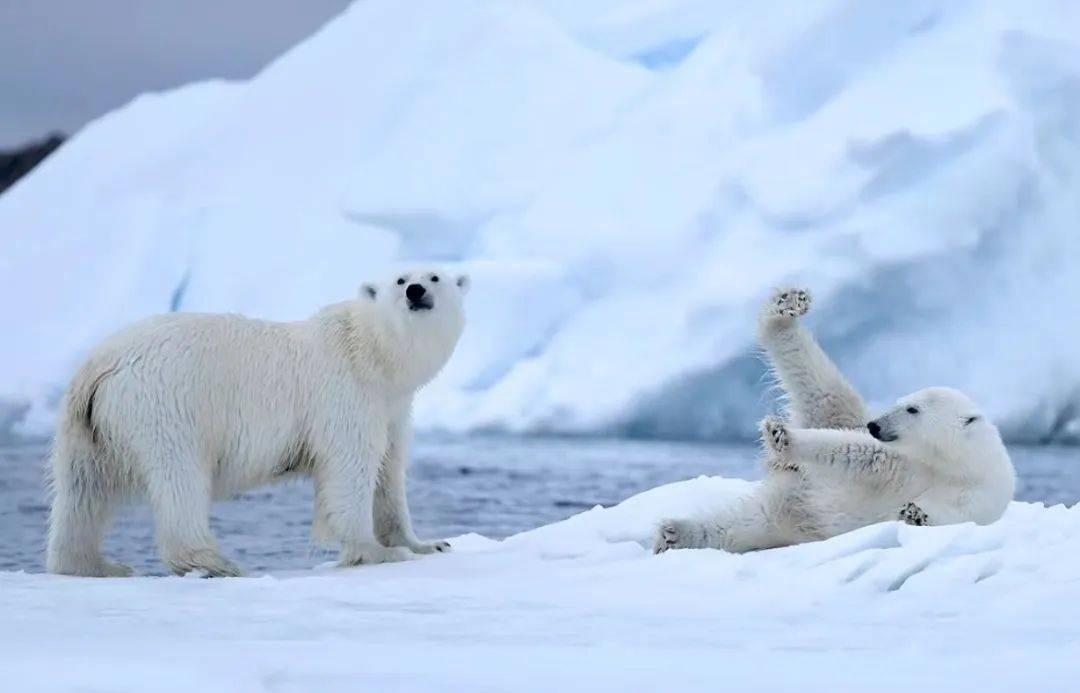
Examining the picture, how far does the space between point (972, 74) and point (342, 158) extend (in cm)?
869

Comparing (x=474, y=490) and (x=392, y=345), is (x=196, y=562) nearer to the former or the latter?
(x=392, y=345)

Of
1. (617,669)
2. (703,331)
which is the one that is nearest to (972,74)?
(703,331)

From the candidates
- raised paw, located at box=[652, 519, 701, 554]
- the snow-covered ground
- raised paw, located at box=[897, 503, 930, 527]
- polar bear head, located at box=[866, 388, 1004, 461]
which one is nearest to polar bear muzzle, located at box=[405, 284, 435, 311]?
the snow-covered ground

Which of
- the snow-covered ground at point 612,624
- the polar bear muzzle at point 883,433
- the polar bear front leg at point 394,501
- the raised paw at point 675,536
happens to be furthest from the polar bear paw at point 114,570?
the polar bear muzzle at point 883,433

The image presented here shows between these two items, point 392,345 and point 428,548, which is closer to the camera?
point 392,345

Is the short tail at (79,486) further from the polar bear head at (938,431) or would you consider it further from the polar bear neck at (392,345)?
the polar bear head at (938,431)

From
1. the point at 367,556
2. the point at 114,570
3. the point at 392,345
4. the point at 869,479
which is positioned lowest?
the point at 114,570

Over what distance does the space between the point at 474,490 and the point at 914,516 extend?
752cm

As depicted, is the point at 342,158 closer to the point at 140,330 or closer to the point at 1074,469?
the point at 1074,469

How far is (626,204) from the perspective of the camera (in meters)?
15.9

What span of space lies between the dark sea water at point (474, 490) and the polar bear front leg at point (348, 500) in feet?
1.84

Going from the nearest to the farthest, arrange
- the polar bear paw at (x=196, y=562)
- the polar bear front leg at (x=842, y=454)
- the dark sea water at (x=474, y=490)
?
the polar bear front leg at (x=842, y=454), the polar bear paw at (x=196, y=562), the dark sea water at (x=474, y=490)

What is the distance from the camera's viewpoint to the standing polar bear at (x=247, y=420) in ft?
12.6

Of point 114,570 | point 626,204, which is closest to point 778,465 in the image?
point 114,570
